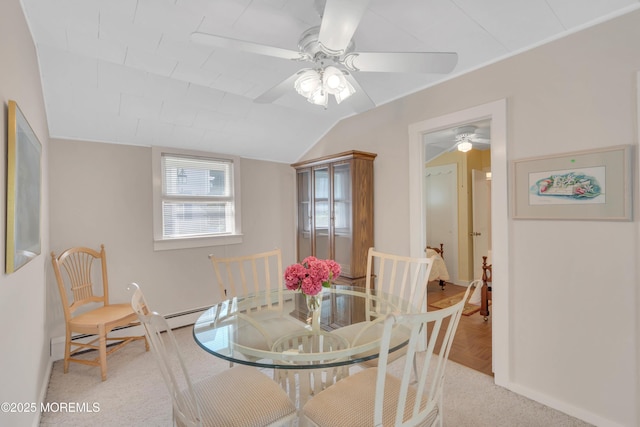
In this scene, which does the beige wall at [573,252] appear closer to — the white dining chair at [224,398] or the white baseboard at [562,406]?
the white baseboard at [562,406]

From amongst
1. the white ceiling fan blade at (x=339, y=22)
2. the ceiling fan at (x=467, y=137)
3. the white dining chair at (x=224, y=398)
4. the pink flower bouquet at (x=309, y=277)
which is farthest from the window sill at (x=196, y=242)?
the ceiling fan at (x=467, y=137)

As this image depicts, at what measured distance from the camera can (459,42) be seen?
2.03 metres

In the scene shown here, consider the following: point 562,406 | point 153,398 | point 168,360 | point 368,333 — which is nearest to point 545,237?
point 562,406

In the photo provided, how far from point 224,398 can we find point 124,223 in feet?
8.11

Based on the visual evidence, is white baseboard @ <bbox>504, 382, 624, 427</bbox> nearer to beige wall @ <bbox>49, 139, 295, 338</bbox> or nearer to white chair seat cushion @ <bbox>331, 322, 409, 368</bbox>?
white chair seat cushion @ <bbox>331, 322, 409, 368</bbox>

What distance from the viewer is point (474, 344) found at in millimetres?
2951

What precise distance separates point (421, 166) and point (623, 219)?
140 cm

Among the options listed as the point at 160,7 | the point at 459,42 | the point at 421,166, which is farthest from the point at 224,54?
the point at 421,166

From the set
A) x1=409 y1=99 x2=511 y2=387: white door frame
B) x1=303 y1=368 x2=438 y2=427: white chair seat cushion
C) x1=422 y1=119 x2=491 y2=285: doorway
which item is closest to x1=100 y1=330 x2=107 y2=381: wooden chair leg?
x1=303 y1=368 x2=438 y2=427: white chair seat cushion

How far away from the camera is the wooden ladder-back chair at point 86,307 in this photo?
2.43 meters

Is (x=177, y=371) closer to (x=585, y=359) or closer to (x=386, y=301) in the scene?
(x=386, y=301)

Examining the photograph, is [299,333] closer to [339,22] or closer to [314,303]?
[314,303]

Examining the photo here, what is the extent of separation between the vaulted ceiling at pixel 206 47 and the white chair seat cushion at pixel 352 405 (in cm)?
164

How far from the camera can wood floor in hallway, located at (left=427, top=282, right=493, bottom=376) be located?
8.51 feet
